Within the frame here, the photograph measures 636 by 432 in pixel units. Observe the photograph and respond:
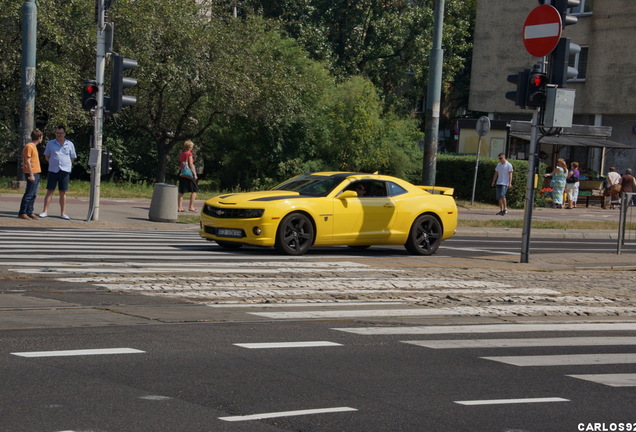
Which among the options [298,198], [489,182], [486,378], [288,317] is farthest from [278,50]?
[486,378]

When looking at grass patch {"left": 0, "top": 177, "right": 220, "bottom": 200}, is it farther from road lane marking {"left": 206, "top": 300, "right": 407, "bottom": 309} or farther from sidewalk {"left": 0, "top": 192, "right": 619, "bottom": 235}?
road lane marking {"left": 206, "top": 300, "right": 407, "bottom": 309}

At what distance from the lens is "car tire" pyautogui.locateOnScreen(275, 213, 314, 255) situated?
51.8 ft

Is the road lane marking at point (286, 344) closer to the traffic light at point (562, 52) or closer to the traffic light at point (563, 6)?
the traffic light at point (562, 52)

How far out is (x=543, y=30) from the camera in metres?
15.5

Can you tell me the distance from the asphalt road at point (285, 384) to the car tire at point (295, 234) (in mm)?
6652

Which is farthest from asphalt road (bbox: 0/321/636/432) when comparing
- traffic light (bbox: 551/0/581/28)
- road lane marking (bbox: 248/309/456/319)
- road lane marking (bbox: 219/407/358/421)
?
traffic light (bbox: 551/0/581/28)

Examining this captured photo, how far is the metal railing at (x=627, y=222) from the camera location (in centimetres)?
1931

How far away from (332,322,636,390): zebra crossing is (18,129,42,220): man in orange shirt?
39.0 ft

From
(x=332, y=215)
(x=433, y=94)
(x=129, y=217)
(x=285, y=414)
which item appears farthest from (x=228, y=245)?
(x=433, y=94)

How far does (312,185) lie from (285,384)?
10.2 m

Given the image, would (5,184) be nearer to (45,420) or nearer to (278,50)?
(278,50)

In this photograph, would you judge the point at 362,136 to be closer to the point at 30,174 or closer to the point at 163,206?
the point at 163,206

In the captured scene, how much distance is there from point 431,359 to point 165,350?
2108 millimetres

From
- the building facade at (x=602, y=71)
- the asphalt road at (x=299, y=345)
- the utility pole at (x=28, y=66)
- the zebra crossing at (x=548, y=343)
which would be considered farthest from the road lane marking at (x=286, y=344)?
the building facade at (x=602, y=71)
